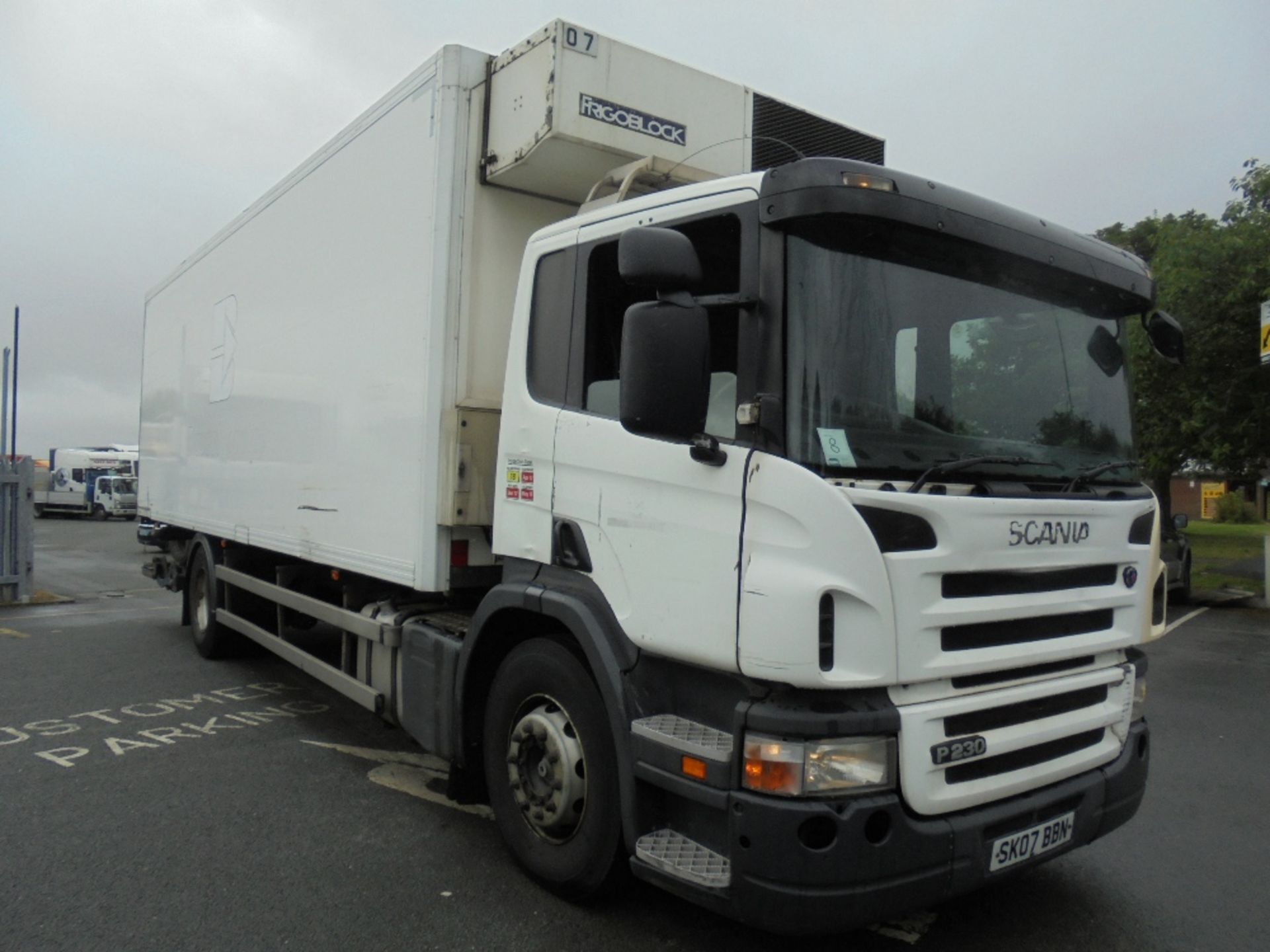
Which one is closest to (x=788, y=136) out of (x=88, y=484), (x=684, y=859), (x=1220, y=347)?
(x=684, y=859)

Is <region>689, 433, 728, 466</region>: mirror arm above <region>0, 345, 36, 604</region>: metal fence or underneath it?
above

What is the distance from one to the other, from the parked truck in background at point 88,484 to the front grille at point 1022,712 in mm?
39567

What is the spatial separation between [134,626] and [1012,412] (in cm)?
1071

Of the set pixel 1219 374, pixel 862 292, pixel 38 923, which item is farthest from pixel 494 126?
pixel 1219 374

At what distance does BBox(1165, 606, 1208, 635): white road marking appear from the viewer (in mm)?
13095

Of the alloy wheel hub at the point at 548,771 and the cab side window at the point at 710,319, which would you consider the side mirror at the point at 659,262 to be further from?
the alloy wheel hub at the point at 548,771

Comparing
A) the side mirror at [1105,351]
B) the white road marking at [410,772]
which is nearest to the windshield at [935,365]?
the side mirror at [1105,351]

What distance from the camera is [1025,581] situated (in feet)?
10.5

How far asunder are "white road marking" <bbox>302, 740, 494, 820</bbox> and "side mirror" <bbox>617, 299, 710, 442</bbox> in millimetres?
2680

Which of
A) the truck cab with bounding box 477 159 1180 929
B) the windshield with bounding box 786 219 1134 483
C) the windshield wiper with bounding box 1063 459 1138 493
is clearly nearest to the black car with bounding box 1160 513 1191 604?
the windshield wiper with bounding box 1063 459 1138 493

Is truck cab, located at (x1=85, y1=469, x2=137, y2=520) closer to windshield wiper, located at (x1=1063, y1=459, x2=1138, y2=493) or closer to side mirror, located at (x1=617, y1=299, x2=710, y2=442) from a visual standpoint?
side mirror, located at (x1=617, y1=299, x2=710, y2=442)

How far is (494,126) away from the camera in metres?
4.50

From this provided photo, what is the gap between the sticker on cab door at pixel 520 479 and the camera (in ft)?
12.9

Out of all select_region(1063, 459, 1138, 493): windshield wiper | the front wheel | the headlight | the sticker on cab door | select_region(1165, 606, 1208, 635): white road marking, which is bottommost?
select_region(1165, 606, 1208, 635): white road marking
